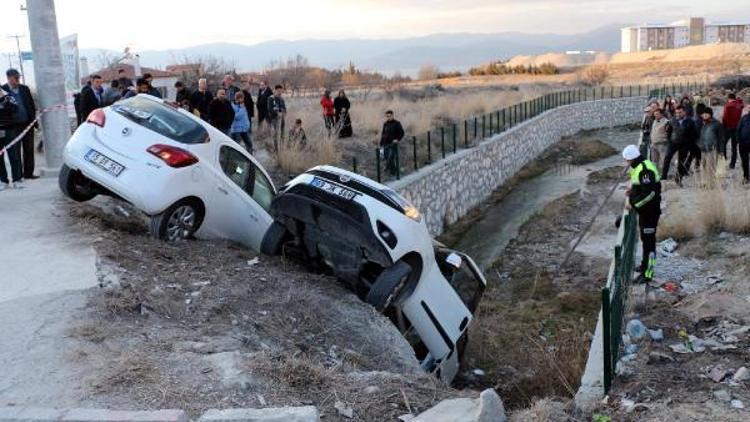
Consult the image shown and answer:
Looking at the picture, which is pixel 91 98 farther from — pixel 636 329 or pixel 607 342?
pixel 607 342

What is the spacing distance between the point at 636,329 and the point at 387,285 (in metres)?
2.48

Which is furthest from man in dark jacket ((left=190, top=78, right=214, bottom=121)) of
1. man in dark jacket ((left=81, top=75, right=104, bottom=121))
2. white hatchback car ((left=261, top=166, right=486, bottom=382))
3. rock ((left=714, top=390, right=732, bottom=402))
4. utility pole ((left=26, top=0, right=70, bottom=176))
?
rock ((left=714, top=390, right=732, bottom=402))

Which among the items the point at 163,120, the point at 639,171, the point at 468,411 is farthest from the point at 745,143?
the point at 468,411

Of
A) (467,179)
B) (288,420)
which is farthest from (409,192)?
(288,420)

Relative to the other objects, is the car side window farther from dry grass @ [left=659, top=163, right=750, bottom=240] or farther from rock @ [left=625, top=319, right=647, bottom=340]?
dry grass @ [left=659, top=163, right=750, bottom=240]

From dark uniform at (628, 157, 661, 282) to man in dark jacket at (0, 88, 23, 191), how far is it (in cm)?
876

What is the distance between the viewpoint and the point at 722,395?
207 inches

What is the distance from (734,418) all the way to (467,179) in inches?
597

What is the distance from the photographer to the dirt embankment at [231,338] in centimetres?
457

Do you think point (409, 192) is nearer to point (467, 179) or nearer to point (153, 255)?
point (467, 179)

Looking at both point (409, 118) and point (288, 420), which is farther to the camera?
point (409, 118)

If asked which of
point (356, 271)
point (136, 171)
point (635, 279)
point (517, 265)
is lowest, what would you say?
point (517, 265)

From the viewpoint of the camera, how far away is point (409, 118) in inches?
978

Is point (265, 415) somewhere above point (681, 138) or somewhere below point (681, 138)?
below
